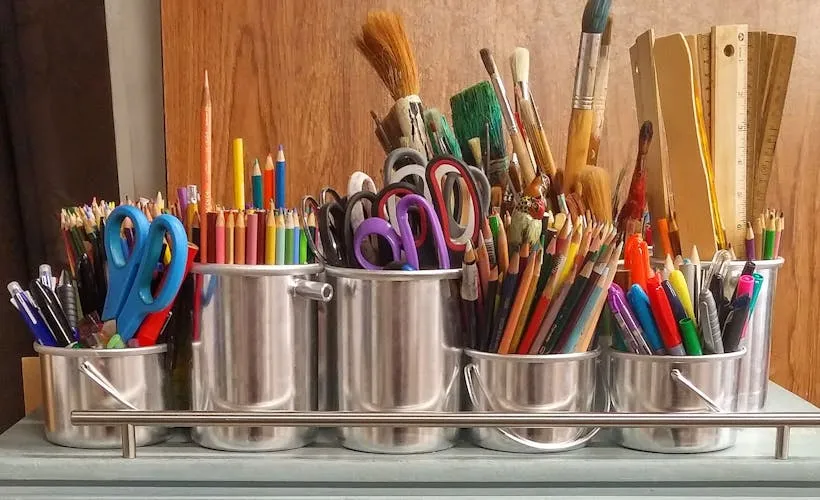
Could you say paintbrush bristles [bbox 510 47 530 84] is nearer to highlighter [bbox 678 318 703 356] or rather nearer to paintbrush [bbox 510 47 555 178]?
paintbrush [bbox 510 47 555 178]

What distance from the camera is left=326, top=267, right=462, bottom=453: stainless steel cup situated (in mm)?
483

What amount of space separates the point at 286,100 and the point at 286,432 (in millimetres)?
369

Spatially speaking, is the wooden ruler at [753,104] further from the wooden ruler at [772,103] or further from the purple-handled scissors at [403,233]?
the purple-handled scissors at [403,233]

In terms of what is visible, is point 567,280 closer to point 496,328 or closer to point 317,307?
point 496,328

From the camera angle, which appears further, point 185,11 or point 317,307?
point 185,11

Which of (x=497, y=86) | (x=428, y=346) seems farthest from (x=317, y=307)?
(x=497, y=86)

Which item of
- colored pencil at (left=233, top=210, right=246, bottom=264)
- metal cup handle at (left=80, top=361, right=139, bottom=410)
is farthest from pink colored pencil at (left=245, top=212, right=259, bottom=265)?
metal cup handle at (left=80, top=361, right=139, bottom=410)

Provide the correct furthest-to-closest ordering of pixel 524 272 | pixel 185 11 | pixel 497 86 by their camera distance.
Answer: pixel 185 11 → pixel 497 86 → pixel 524 272

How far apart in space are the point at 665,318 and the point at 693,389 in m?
0.05

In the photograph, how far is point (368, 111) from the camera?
741mm

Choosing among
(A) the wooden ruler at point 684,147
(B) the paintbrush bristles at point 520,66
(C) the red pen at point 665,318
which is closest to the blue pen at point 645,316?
(C) the red pen at point 665,318

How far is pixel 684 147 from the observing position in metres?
0.55

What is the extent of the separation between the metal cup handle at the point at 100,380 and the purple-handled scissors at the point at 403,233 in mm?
182

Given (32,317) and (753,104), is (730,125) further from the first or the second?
(32,317)
